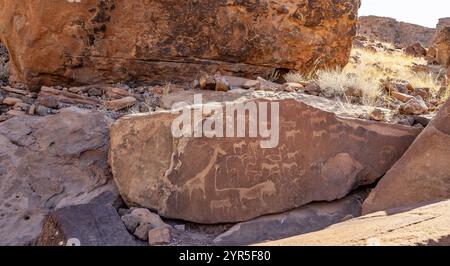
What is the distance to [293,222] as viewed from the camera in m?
2.86

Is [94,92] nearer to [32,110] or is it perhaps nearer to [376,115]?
[32,110]

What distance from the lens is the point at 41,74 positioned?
4602 mm

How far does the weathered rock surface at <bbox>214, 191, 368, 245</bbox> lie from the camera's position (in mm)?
2715

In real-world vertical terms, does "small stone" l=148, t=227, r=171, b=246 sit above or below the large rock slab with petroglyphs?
below

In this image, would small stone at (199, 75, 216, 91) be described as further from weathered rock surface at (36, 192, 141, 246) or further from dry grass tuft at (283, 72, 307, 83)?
weathered rock surface at (36, 192, 141, 246)

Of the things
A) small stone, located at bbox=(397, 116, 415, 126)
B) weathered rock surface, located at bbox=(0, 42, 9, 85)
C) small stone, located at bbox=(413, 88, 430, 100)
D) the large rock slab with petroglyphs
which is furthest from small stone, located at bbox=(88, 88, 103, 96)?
small stone, located at bbox=(413, 88, 430, 100)

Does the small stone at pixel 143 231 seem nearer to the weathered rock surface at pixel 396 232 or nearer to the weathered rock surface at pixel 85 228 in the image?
the weathered rock surface at pixel 85 228

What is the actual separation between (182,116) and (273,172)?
71 cm

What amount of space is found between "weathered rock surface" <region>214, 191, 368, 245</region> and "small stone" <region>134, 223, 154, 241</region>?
1.30 feet

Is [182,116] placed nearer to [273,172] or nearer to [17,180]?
[273,172]

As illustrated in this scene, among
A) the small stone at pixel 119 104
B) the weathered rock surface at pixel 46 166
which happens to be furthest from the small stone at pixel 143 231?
the small stone at pixel 119 104

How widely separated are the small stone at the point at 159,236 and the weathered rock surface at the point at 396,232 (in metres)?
0.75

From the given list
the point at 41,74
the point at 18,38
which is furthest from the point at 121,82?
the point at 18,38

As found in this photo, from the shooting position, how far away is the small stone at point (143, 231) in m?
2.57
